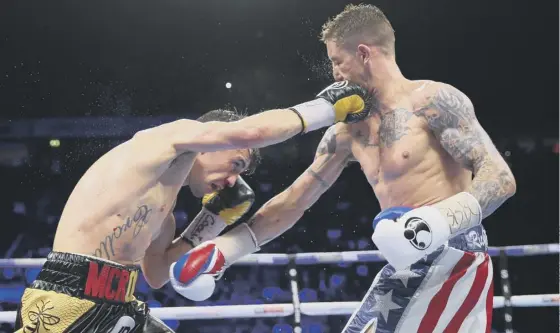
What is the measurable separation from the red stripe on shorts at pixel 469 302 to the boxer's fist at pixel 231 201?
904mm

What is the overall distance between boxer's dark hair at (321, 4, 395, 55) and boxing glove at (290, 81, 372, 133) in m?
0.19

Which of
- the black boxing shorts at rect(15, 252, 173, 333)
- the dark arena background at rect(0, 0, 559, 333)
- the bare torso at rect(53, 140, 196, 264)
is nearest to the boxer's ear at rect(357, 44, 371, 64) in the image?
the bare torso at rect(53, 140, 196, 264)

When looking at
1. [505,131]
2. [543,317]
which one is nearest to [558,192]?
[505,131]

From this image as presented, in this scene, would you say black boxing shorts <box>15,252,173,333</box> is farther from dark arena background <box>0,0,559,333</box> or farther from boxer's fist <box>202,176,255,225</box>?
dark arena background <box>0,0,559,333</box>

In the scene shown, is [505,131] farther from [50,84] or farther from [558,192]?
[50,84]

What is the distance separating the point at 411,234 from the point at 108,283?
840 mm

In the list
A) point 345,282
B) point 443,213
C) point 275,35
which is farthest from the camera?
point 275,35

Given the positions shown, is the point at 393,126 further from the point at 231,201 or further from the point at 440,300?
the point at 231,201

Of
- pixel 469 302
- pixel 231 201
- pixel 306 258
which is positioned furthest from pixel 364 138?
pixel 306 258

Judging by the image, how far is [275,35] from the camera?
6.82 m

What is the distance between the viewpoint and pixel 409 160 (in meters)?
1.99

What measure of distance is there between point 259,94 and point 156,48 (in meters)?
1.21

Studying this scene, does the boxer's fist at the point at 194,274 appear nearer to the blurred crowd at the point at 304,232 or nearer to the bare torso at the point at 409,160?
the bare torso at the point at 409,160

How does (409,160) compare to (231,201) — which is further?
(231,201)
